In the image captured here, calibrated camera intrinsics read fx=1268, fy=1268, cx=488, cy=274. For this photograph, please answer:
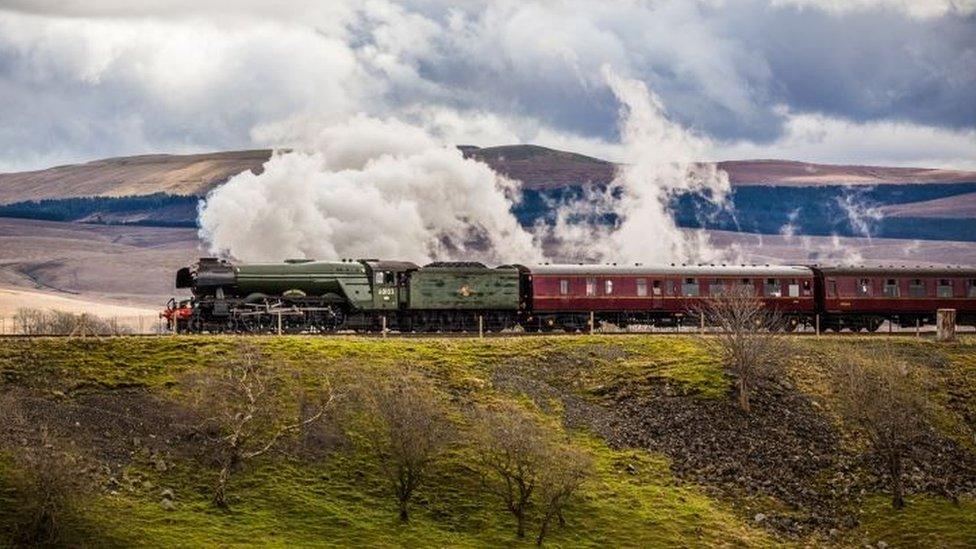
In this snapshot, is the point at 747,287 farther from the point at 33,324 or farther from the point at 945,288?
the point at 33,324

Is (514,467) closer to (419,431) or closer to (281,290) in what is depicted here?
(419,431)

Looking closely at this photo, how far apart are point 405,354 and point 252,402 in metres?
14.5

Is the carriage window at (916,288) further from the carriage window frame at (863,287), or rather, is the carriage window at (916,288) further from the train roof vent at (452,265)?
the train roof vent at (452,265)

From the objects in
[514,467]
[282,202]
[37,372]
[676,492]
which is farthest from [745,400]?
[282,202]

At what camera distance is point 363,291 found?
73375mm

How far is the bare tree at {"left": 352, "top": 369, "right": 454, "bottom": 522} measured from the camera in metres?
48.8

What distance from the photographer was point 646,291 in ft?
261

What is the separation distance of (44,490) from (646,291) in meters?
45.2

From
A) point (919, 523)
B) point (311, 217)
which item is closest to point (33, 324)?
point (311, 217)

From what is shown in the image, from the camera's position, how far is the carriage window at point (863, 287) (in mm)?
82938

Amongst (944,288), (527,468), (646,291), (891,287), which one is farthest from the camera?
(944,288)

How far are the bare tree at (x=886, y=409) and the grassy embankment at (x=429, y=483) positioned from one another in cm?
161

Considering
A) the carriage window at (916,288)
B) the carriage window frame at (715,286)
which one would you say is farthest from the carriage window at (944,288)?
the carriage window frame at (715,286)

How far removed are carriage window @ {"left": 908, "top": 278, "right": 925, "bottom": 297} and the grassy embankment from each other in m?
16.8
